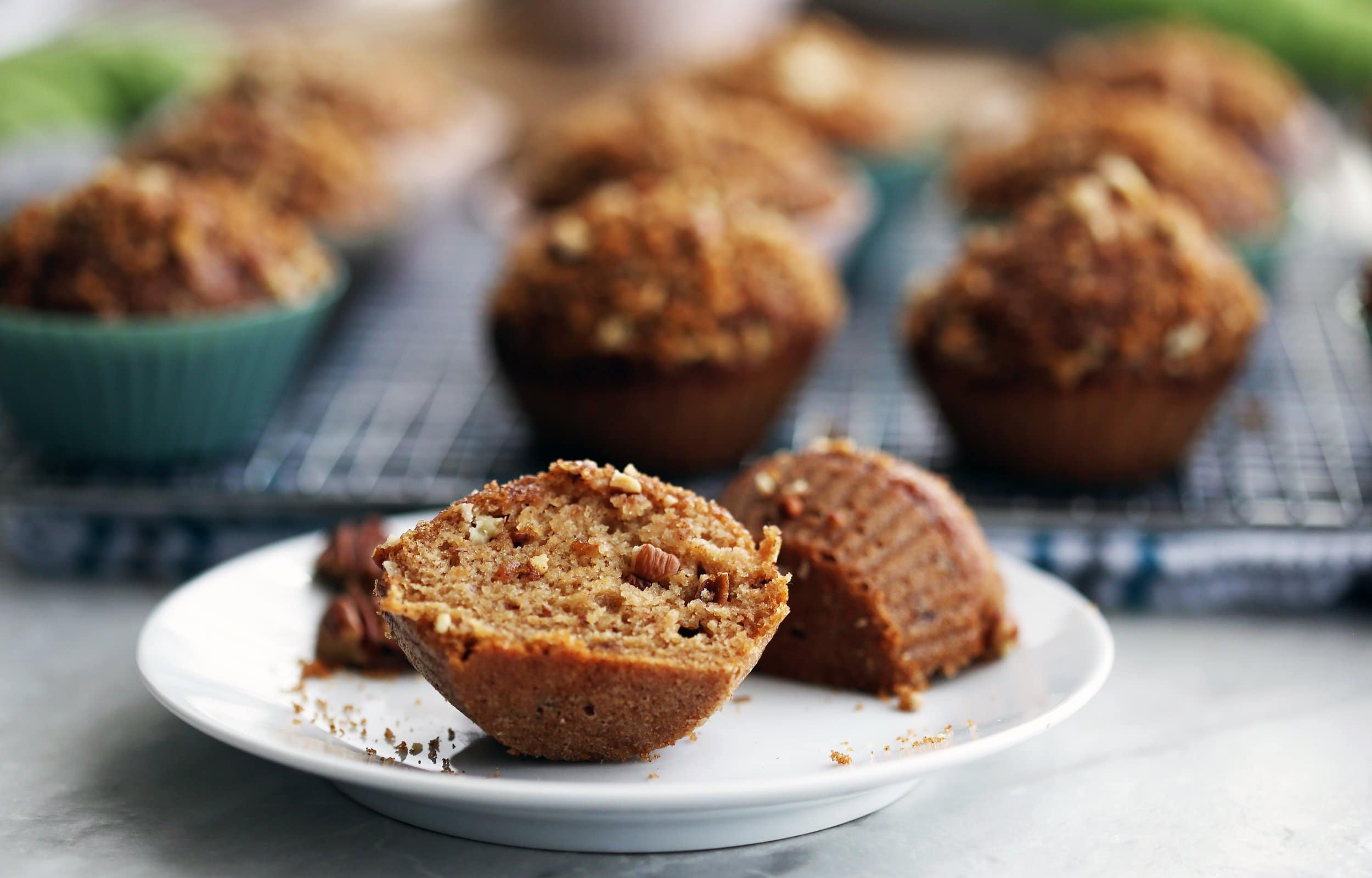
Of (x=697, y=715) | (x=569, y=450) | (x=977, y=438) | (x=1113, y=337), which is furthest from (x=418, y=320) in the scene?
(x=697, y=715)

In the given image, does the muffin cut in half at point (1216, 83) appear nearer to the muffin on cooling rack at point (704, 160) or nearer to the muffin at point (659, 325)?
the muffin on cooling rack at point (704, 160)

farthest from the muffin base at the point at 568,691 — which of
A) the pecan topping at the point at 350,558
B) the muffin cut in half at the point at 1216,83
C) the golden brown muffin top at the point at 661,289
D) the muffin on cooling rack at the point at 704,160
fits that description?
the muffin cut in half at the point at 1216,83

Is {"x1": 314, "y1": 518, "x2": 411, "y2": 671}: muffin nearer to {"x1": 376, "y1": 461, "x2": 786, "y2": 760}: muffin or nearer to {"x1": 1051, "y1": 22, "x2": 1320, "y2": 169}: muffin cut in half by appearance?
{"x1": 376, "y1": 461, "x2": 786, "y2": 760}: muffin

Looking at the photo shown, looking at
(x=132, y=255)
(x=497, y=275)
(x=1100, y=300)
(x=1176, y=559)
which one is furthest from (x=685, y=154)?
(x=1176, y=559)

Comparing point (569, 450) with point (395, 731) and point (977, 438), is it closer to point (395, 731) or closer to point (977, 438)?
point (977, 438)

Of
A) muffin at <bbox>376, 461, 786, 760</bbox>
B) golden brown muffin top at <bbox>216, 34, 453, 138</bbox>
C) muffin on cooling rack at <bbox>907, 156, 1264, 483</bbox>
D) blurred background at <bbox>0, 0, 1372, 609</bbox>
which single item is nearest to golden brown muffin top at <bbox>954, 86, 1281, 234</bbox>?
blurred background at <bbox>0, 0, 1372, 609</bbox>
